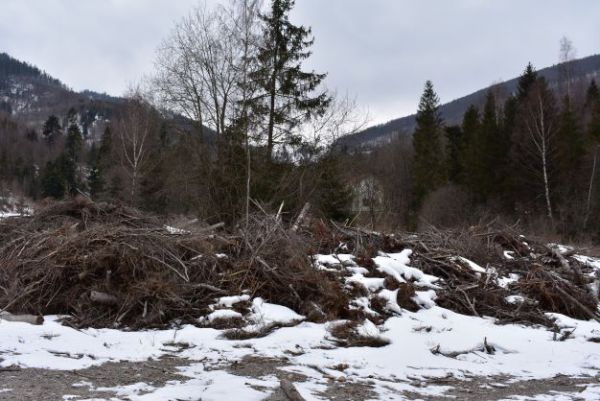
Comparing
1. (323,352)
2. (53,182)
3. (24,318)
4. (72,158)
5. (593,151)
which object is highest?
(72,158)

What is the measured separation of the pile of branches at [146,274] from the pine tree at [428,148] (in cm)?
3484

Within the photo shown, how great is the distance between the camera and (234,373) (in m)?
4.98

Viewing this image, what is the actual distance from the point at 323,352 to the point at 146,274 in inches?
115

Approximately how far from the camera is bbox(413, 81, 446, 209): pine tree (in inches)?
1708

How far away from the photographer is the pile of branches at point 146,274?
6.84 meters

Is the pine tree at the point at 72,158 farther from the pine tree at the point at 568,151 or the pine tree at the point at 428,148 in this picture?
the pine tree at the point at 568,151

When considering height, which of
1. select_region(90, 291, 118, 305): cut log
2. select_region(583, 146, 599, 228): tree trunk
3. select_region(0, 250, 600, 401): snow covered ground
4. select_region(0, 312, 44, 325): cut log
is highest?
select_region(583, 146, 599, 228): tree trunk

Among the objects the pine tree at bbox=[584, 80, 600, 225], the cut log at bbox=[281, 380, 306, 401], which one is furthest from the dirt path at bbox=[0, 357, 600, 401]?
the pine tree at bbox=[584, 80, 600, 225]

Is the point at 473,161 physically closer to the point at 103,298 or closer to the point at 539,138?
the point at 539,138

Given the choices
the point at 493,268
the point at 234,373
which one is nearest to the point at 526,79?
the point at 493,268

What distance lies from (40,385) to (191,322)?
99.8 inches

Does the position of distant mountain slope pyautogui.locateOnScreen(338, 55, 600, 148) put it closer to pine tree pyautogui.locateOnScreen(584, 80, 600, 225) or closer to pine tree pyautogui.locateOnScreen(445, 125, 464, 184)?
pine tree pyautogui.locateOnScreen(445, 125, 464, 184)

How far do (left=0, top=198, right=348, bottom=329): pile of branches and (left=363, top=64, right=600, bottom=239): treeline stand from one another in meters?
16.6

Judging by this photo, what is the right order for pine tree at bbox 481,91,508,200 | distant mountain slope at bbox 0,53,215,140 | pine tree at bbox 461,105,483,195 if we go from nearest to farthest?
1. pine tree at bbox 481,91,508,200
2. pine tree at bbox 461,105,483,195
3. distant mountain slope at bbox 0,53,215,140
